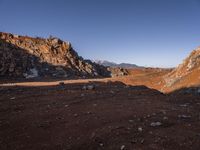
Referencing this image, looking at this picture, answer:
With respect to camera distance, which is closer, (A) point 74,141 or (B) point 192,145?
(B) point 192,145

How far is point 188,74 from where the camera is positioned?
31.9m

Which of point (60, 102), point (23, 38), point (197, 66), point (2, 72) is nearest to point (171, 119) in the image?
point (60, 102)

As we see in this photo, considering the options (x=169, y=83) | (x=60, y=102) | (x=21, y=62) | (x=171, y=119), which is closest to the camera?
(x=171, y=119)

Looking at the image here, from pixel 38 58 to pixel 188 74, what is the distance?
31.1 meters

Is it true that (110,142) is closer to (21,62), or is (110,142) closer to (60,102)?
(60,102)

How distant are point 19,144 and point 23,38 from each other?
51120mm

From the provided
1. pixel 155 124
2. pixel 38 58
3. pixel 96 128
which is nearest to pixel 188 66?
pixel 155 124

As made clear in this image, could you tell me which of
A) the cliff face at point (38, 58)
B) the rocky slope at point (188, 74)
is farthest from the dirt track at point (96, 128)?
the cliff face at point (38, 58)

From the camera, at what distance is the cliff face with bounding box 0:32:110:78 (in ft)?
155

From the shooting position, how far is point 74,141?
9.02 meters

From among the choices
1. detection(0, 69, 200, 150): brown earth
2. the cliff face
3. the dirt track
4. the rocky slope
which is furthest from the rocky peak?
the cliff face

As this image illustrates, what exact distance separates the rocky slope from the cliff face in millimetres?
22758

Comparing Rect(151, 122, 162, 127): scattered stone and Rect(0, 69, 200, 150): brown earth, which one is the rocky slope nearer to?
Rect(0, 69, 200, 150): brown earth

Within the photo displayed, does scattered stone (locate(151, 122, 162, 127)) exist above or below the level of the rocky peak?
below
